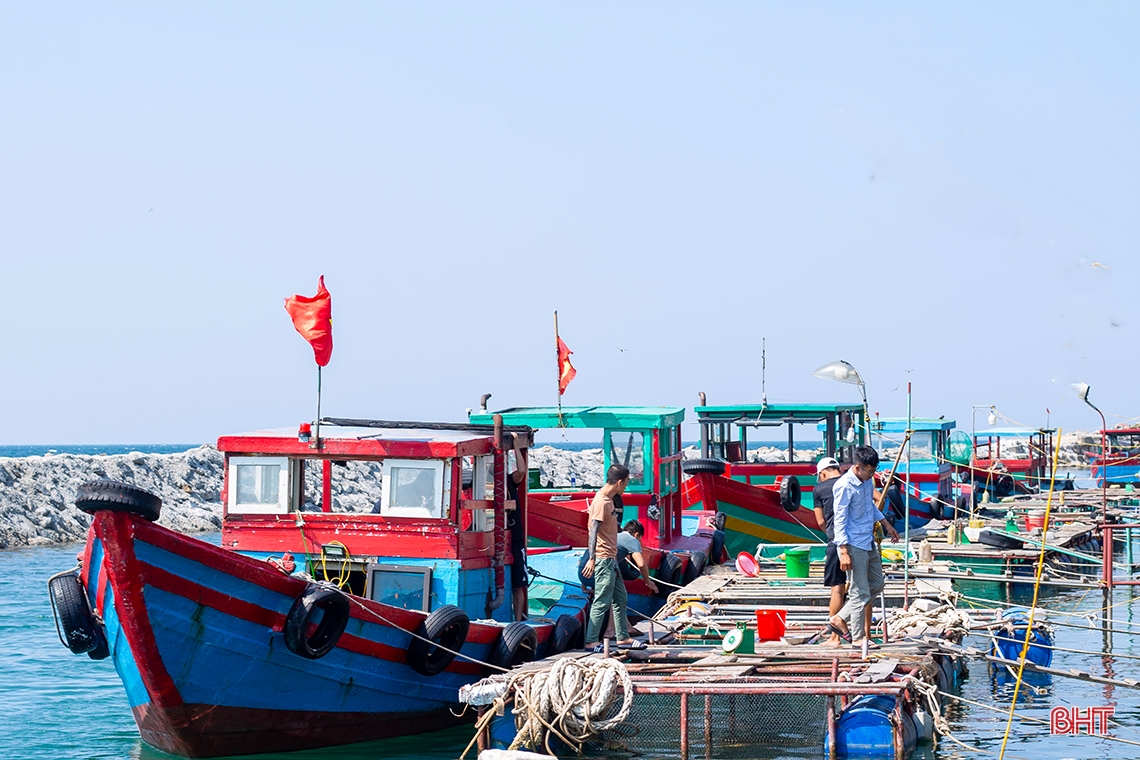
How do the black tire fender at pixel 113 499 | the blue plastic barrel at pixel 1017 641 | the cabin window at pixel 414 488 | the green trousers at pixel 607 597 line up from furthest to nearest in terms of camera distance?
the blue plastic barrel at pixel 1017 641 → the cabin window at pixel 414 488 → the green trousers at pixel 607 597 → the black tire fender at pixel 113 499

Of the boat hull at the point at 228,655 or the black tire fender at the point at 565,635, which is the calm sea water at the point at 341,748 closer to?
the boat hull at the point at 228,655

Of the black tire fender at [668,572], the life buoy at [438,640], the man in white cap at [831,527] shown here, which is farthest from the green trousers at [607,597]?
the black tire fender at [668,572]

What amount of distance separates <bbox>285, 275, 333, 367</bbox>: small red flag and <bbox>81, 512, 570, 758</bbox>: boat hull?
1.99m

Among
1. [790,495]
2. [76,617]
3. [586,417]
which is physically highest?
[586,417]

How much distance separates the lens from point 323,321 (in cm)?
1128

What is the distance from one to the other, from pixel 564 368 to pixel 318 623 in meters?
7.74

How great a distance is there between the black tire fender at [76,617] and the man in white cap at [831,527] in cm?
646

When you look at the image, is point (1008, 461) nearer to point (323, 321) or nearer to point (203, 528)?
point (203, 528)

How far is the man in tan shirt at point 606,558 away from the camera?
37.2 feet

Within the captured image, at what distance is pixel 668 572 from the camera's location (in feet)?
55.2

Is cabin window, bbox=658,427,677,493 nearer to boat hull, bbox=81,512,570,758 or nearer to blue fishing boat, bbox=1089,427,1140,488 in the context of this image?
boat hull, bbox=81,512,570,758

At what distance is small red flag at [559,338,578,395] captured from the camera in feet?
57.6

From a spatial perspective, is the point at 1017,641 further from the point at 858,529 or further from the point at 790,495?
the point at 790,495

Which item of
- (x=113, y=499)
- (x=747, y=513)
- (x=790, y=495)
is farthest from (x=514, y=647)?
(x=747, y=513)
